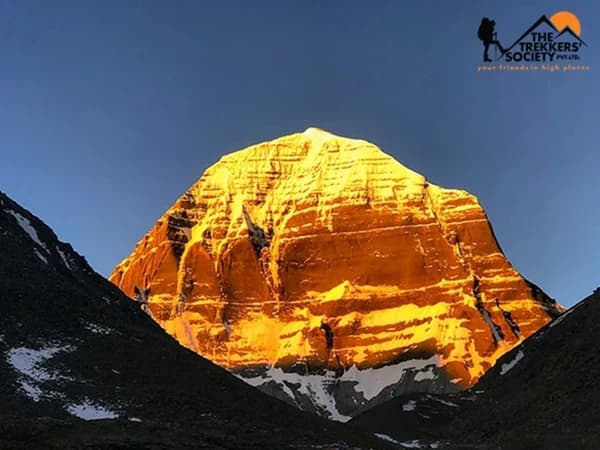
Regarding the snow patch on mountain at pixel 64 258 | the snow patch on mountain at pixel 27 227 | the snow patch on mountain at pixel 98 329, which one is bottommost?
the snow patch on mountain at pixel 98 329

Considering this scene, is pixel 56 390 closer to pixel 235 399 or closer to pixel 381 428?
pixel 235 399

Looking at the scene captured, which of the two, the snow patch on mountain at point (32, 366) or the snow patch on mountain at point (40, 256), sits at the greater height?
the snow patch on mountain at point (40, 256)

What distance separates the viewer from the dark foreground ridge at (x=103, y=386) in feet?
234

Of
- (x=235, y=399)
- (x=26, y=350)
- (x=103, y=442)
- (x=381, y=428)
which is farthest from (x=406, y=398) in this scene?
(x=103, y=442)

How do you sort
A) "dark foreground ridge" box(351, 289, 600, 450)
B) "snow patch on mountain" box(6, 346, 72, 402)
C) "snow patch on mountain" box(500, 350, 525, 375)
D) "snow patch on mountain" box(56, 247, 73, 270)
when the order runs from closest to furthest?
"snow patch on mountain" box(6, 346, 72, 402), "dark foreground ridge" box(351, 289, 600, 450), "snow patch on mountain" box(56, 247, 73, 270), "snow patch on mountain" box(500, 350, 525, 375)

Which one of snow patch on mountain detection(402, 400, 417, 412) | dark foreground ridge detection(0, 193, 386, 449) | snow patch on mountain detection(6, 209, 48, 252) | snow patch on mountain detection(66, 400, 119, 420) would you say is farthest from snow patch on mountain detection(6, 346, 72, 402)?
snow patch on mountain detection(402, 400, 417, 412)

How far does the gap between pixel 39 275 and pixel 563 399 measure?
6656 cm

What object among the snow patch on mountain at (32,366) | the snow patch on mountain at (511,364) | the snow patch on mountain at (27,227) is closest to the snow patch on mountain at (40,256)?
the snow patch on mountain at (27,227)

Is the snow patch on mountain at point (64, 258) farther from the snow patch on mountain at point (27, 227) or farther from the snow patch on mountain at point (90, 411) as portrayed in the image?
the snow patch on mountain at point (90, 411)

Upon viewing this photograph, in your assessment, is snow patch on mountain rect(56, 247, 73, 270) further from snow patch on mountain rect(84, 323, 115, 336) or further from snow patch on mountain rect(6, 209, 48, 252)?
snow patch on mountain rect(84, 323, 115, 336)

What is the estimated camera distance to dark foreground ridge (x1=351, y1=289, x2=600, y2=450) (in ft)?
311

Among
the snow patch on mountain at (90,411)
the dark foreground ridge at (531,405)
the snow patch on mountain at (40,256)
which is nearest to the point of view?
the snow patch on mountain at (90,411)

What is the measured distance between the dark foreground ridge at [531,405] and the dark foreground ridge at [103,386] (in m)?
16.3

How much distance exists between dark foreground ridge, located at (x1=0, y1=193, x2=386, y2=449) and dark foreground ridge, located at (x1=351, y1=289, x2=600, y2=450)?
16346 millimetres
